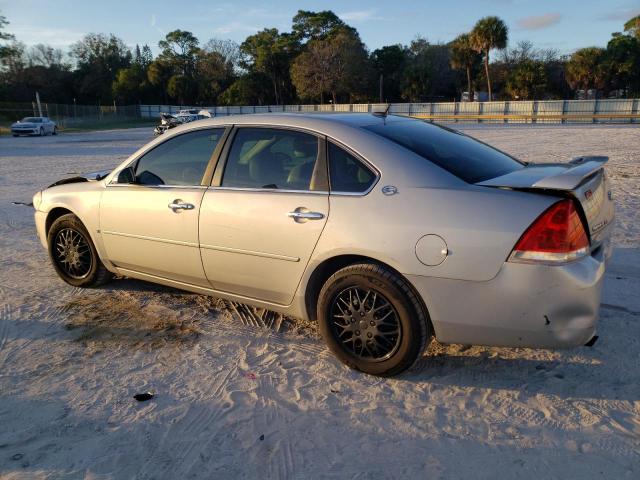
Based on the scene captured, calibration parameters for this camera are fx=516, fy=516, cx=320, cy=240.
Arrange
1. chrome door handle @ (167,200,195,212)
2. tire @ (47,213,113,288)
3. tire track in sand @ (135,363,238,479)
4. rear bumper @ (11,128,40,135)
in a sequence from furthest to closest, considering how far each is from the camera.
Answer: rear bumper @ (11,128,40,135) → tire @ (47,213,113,288) → chrome door handle @ (167,200,195,212) → tire track in sand @ (135,363,238,479)

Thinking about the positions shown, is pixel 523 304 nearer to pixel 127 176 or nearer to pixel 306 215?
pixel 306 215

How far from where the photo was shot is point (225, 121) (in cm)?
406

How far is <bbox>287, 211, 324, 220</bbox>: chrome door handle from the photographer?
10.8 ft

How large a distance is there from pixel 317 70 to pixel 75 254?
5402 centimetres

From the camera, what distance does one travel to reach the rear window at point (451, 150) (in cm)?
324

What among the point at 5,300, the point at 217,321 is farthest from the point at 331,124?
the point at 5,300

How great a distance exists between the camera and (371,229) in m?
3.10

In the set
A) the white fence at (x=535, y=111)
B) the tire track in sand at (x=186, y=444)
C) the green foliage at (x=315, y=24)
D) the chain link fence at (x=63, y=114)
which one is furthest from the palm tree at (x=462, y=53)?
the tire track in sand at (x=186, y=444)

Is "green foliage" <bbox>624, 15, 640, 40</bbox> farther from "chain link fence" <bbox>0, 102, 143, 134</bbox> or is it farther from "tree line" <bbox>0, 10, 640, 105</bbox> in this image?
"chain link fence" <bbox>0, 102, 143, 134</bbox>

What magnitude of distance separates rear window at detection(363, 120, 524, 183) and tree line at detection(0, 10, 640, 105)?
46159 mm

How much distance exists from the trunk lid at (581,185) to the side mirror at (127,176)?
2869 mm

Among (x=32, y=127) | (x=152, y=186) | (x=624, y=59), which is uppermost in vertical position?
(x=624, y=59)

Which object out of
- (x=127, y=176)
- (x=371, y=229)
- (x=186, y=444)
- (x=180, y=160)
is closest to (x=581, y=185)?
(x=371, y=229)

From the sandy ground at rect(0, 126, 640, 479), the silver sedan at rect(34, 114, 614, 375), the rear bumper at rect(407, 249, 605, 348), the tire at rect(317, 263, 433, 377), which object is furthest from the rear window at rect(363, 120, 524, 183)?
the sandy ground at rect(0, 126, 640, 479)
